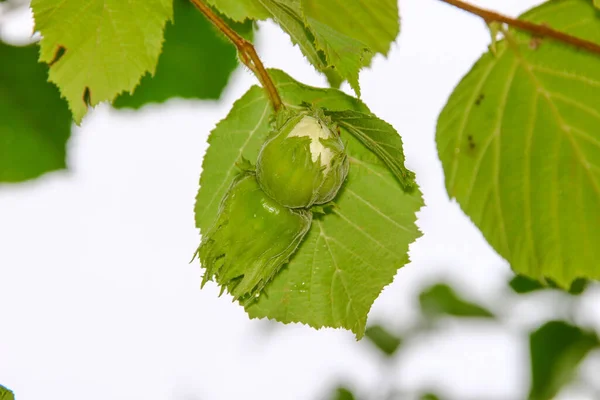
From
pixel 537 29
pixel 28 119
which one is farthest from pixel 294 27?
pixel 28 119

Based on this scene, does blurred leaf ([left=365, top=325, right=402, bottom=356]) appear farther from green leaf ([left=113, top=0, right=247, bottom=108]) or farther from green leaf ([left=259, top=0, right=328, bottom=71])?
green leaf ([left=259, top=0, right=328, bottom=71])

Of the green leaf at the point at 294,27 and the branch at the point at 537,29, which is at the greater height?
the green leaf at the point at 294,27

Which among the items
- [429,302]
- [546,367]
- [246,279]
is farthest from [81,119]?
[429,302]

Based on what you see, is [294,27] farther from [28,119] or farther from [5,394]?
[28,119]

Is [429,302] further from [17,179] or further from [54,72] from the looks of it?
[54,72]

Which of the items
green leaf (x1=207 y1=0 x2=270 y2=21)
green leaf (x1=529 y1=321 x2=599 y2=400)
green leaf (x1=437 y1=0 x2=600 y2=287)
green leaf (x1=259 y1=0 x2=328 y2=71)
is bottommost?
green leaf (x1=529 y1=321 x2=599 y2=400)

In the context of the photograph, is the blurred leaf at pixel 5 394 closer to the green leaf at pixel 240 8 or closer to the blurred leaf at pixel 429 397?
the green leaf at pixel 240 8

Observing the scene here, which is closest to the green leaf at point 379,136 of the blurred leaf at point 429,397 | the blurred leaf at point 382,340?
the blurred leaf at point 382,340

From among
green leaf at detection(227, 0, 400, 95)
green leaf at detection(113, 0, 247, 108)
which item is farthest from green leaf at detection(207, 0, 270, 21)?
green leaf at detection(113, 0, 247, 108)
